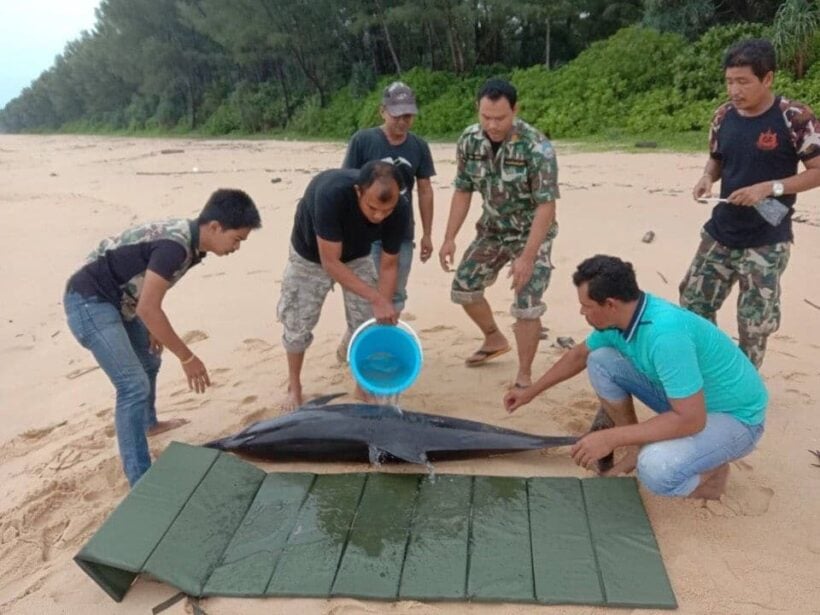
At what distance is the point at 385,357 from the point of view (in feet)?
13.3

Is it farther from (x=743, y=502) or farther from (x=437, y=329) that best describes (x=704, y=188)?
(x=437, y=329)

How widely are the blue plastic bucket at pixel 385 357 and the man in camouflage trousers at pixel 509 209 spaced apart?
608 millimetres

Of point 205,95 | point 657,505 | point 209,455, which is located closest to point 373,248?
point 209,455

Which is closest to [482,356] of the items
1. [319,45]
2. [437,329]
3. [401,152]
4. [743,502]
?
[437,329]

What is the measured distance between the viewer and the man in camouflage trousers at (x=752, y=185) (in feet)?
11.0

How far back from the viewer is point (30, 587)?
2748 mm

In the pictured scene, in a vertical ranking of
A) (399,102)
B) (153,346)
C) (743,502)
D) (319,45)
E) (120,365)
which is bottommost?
(743,502)

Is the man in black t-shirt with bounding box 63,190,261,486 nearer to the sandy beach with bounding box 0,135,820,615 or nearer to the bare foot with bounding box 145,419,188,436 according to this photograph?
the sandy beach with bounding box 0,135,820,615

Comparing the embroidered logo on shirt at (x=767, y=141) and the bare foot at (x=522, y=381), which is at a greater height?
the embroidered logo on shirt at (x=767, y=141)

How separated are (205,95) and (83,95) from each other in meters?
18.7

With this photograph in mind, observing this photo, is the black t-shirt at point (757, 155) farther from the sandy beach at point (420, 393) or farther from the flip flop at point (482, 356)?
the flip flop at point (482, 356)

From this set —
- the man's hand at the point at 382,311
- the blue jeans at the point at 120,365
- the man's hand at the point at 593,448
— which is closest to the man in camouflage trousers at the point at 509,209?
the man's hand at the point at 382,311

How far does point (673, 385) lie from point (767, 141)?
1568 mm

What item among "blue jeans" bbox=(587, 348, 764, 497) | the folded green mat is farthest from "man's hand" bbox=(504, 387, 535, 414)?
"blue jeans" bbox=(587, 348, 764, 497)
